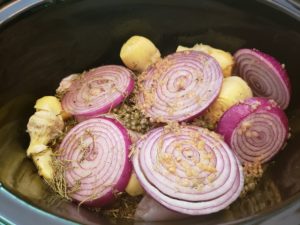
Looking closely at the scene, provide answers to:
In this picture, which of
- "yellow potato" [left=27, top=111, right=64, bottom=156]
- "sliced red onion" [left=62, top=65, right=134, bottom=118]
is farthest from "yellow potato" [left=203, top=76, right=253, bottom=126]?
"yellow potato" [left=27, top=111, right=64, bottom=156]

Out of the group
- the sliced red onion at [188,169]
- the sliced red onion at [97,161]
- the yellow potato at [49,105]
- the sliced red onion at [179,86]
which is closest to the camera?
the sliced red onion at [188,169]

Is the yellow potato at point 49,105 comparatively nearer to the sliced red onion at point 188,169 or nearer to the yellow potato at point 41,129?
the yellow potato at point 41,129

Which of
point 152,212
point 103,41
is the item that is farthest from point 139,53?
point 152,212

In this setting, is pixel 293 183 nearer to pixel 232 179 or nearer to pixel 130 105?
pixel 232 179

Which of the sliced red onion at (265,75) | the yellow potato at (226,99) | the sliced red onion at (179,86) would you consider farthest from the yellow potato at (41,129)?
the sliced red onion at (265,75)

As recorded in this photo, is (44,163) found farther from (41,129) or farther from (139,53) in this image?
(139,53)

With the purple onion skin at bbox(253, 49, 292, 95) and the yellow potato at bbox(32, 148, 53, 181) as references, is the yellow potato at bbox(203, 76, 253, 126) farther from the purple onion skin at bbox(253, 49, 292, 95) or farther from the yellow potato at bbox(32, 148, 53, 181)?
the yellow potato at bbox(32, 148, 53, 181)

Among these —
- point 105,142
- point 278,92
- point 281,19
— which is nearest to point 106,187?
point 105,142
